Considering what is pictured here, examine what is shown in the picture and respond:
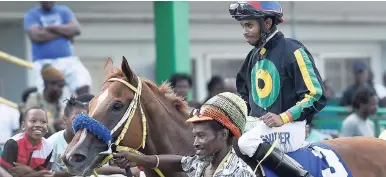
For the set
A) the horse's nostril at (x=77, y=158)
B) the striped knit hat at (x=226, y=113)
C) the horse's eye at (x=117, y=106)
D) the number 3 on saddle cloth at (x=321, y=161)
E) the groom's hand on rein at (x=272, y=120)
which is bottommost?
the number 3 on saddle cloth at (x=321, y=161)

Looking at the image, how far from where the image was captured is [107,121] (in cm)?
Result: 650

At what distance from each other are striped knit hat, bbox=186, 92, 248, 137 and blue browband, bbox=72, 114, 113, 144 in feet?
2.70

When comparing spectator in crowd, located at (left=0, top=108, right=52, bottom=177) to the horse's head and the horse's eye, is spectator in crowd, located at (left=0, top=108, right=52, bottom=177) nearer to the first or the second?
the horse's head

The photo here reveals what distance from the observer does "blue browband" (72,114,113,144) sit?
634cm

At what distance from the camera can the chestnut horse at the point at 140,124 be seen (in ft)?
20.8

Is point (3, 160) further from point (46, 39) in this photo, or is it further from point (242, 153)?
point (46, 39)

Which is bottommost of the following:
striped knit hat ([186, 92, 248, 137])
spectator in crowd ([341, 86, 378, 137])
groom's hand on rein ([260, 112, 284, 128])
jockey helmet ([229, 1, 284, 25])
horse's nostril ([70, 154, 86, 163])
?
spectator in crowd ([341, 86, 378, 137])

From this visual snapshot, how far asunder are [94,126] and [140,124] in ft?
1.43

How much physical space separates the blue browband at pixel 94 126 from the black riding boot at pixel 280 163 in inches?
40.9

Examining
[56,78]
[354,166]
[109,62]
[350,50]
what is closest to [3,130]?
[56,78]

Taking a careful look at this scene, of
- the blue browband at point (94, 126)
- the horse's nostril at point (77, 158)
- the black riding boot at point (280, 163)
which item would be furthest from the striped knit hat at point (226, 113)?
the horse's nostril at point (77, 158)

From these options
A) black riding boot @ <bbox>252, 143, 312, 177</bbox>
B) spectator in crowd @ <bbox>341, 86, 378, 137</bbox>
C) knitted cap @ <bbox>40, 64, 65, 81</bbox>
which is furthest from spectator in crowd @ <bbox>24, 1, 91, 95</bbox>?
black riding boot @ <bbox>252, 143, 312, 177</bbox>

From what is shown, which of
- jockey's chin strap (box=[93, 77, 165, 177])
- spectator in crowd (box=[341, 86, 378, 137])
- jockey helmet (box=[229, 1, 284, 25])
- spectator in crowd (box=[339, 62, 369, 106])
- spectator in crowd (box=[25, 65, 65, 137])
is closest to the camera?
jockey's chin strap (box=[93, 77, 165, 177])

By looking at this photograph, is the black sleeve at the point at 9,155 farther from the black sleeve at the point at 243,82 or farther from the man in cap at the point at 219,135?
the man in cap at the point at 219,135
